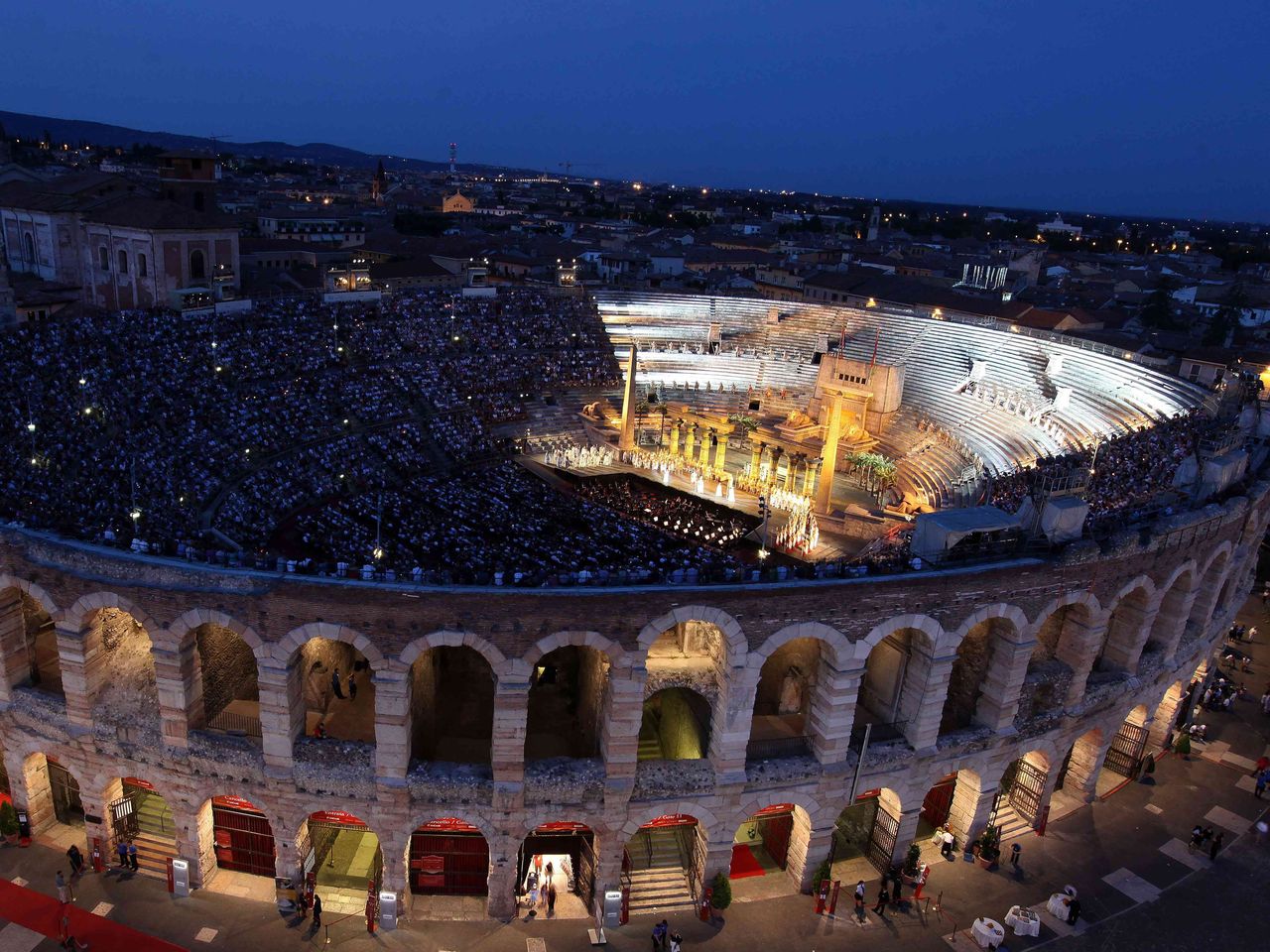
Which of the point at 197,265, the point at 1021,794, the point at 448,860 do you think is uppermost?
the point at 197,265

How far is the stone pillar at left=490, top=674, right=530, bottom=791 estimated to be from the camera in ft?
78.6

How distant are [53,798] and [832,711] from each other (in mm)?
23778

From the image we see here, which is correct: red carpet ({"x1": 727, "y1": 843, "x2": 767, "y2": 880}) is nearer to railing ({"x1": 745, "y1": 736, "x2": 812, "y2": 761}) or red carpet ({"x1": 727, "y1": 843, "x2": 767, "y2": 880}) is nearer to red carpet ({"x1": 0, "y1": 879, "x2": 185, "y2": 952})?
railing ({"x1": 745, "y1": 736, "x2": 812, "y2": 761})

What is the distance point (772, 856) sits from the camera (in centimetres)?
2895

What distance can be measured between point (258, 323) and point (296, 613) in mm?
37199

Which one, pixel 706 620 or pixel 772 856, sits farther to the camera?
pixel 772 856

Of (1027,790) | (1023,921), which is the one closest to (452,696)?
(1023,921)

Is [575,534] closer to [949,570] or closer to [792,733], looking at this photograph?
[792,733]

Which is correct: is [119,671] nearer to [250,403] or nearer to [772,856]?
[772,856]

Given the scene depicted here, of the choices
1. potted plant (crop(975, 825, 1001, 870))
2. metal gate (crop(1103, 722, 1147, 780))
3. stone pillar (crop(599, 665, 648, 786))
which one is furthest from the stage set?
stone pillar (crop(599, 665, 648, 786))

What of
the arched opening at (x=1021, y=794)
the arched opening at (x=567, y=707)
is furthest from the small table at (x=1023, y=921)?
the arched opening at (x=567, y=707)

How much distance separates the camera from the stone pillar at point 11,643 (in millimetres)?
26016

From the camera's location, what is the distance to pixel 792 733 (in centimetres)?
2867

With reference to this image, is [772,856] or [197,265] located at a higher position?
[197,265]
